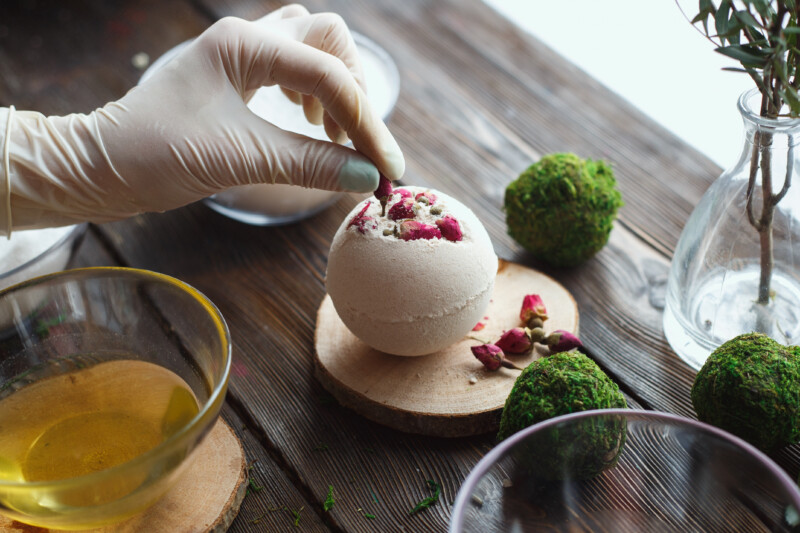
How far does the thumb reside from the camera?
2.78ft

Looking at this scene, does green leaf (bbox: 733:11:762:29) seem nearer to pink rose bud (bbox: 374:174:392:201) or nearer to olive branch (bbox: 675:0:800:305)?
olive branch (bbox: 675:0:800:305)

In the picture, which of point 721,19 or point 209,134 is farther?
point 209,134

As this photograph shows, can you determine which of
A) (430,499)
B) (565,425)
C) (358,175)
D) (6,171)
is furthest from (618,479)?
(6,171)

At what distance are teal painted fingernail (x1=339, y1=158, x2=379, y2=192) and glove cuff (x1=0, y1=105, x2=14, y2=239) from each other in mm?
377

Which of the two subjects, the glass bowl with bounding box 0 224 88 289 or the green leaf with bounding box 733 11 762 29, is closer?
the green leaf with bounding box 733 11 762 29

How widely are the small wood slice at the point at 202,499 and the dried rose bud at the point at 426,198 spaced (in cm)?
34

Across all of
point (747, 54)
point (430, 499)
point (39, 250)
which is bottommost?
point (39, 250)

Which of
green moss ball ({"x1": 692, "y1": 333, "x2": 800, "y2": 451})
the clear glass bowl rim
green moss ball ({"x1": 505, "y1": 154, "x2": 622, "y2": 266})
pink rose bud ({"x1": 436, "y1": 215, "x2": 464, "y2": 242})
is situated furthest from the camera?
green moss ball ({"x1": 505, "y1": 154, "x2": 622, "y2": 266})

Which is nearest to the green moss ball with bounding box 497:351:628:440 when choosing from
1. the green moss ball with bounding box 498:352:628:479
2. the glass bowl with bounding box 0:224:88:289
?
the green moss ball with bounding box 498:352:628:479

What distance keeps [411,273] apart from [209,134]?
28cm

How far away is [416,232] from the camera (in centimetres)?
83

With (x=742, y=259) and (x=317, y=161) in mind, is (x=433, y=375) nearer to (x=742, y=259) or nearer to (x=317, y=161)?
(x=317, y=161)

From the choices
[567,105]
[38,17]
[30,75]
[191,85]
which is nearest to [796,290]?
[567,105]

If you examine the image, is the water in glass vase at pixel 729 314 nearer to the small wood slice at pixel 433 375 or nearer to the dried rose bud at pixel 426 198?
the small wood slice at pixel 433 375
